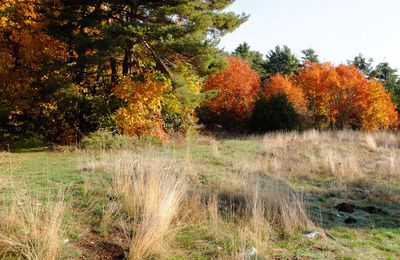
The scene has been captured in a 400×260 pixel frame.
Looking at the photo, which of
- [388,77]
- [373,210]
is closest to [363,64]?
[388,77]

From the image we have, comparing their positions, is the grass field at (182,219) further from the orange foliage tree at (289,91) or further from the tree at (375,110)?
the tree at (375,110)

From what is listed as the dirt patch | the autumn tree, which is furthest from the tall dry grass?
the autumn tree

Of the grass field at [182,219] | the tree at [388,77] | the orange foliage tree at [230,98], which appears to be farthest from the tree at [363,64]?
the grass field at [182,219]

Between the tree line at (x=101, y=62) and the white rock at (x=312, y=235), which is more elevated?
the tree line at (x=101, y=62)

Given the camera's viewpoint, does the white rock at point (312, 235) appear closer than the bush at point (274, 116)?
Yes

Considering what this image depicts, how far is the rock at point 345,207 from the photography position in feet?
19.8

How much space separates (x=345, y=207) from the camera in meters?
6.12

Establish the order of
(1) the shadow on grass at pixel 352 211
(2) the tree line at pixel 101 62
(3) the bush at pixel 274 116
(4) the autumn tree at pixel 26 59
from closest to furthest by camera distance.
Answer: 1. (1) the shadow on grass at pixel 352 211
2. (2) the tree line at pixel 101 62
3. (4) the autumn tree at pixel 26 59
4. (3) the bush at pixel 274 116

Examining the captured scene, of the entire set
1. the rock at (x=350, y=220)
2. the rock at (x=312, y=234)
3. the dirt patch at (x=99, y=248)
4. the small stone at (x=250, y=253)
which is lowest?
the rock at (x=350, y=220)

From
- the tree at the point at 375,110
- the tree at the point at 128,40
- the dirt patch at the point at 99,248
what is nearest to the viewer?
the dirt patch at the point at 99,248

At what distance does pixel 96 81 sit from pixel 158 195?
1278 centimetres

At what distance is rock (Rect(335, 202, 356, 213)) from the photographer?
604 centimetres

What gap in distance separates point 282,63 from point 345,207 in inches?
1857

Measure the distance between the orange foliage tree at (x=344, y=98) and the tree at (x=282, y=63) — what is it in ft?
30.0
